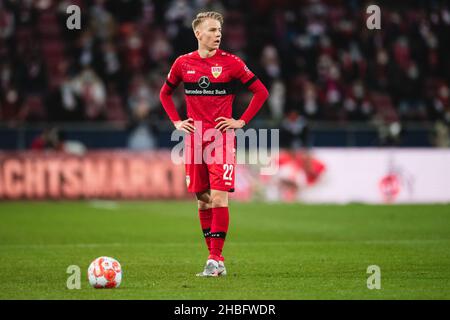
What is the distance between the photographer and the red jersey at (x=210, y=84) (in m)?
9.93

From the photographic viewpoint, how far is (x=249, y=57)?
85.9 feet

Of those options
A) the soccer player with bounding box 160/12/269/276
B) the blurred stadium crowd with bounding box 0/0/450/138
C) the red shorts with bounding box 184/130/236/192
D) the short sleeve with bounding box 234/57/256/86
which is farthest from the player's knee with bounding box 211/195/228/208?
the blurred stadium crowd with bounding box 0/0/450/138

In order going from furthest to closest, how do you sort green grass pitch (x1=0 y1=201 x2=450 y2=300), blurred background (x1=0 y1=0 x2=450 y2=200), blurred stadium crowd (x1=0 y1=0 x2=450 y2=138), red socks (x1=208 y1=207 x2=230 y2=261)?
blurred stadium crowd (x1=0 y1=0 x2=450 y2=138)
blurred background (x1=0 y1=0 x2=450 y2=200)
red socks (x1=208 y1=207 x2=230 y2=261)
green grass pitch (x1=0 y1=201 x2=450 y2=300)

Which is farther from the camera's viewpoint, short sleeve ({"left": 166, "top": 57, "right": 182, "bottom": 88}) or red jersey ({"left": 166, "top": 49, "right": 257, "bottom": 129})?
short sleeve ({"left": 166, "top": 57, "right": 182, "bottom": 88})

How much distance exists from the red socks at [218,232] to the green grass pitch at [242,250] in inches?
10.9

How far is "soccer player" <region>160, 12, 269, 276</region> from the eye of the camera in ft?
32.3

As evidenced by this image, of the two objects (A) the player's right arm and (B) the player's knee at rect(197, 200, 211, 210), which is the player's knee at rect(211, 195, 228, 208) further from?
(A) the player's right arm

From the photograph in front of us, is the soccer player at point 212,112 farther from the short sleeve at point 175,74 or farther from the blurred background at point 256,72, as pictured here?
the blurred background at point 256,72

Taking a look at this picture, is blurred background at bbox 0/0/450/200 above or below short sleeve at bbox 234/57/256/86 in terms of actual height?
above

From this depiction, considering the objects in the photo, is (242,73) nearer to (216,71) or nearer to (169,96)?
(216,71)

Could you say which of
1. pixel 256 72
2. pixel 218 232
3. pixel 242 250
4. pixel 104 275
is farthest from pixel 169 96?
pixel 256 72

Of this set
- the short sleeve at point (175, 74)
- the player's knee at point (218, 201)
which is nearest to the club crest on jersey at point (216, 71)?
the short sleeve at point (175, 74)

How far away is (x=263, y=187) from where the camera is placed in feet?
74.8

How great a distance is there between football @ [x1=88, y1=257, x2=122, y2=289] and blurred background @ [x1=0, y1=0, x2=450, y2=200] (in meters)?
14.3
